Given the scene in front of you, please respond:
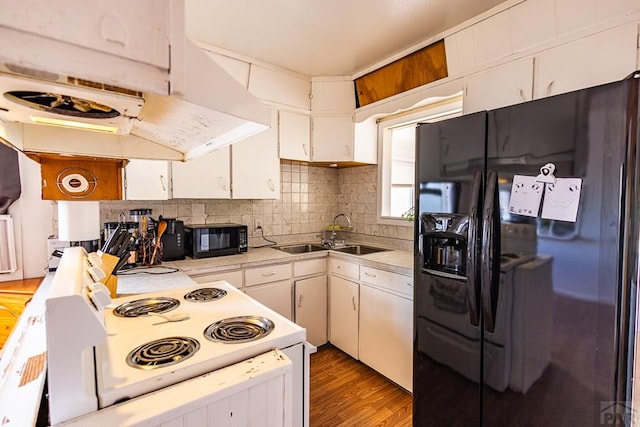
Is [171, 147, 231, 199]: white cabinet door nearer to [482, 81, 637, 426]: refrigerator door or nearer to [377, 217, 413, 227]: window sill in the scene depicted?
[377, 217, 413, 227]: window sill

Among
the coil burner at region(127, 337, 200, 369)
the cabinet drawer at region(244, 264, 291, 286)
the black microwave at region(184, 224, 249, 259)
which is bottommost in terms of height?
the cabinet drawer at region(244, 264, 291, 286)

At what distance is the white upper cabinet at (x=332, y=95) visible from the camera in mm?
2818

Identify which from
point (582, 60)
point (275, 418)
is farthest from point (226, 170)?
point (582, 60)

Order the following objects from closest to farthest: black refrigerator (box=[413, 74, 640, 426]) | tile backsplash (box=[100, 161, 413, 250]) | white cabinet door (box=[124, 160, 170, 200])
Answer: black refrigerator (box=[413, 74, 640, 426]) < white cabinet door (box=[124, 160, 170, 200]) < tile backsplash (box=[100, 161, 413, 250])

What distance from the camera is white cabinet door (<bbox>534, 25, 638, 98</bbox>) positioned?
4.38 ft

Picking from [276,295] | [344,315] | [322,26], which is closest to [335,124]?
[322,26]

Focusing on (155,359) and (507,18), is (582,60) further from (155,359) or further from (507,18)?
(155,359)

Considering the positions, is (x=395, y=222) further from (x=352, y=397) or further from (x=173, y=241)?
(x=173, y=241)

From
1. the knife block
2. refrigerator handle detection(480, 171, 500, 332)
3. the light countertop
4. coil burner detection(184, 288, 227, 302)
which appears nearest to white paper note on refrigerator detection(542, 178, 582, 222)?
refrigerator handle detection(480, 171, 500, 332)

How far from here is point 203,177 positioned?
237 centimetres

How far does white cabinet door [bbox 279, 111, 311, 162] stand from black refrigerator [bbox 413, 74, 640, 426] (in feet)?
4.46

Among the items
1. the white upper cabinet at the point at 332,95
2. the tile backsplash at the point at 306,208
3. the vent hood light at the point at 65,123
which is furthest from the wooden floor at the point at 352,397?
the white upper cabinet at the point at 332,95

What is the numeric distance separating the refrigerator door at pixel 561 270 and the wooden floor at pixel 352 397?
0.76 m

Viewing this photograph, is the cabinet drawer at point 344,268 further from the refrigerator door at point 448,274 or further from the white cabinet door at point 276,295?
the refrigerator door at point 448,274
